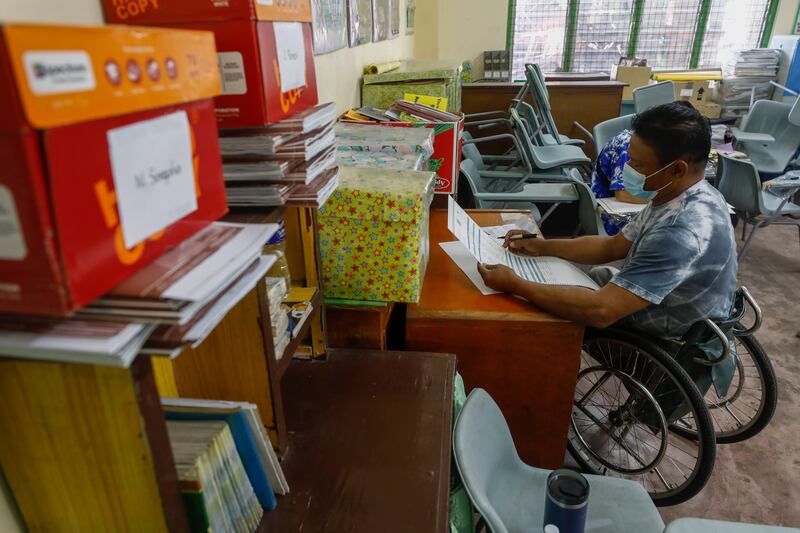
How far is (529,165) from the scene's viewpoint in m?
3.45

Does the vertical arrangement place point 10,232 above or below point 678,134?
above

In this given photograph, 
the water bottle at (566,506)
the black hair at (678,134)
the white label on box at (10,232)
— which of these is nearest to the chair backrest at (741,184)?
the black hair at (678,134)

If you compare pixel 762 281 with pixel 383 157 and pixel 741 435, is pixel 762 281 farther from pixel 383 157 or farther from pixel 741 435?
pixel 383 157

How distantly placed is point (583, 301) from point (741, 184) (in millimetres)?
2675

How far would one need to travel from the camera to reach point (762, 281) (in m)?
3.52

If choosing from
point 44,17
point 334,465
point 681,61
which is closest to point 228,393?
point 334,465

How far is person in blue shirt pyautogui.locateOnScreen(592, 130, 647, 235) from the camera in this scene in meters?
2.76

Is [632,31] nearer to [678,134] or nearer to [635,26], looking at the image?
[635,26]

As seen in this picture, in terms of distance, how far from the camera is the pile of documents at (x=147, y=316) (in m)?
0.46

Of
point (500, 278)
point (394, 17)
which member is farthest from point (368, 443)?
point (394, 17)

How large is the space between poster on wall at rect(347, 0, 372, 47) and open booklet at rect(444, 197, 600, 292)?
994 mm

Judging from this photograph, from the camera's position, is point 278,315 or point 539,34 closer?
point 278,315

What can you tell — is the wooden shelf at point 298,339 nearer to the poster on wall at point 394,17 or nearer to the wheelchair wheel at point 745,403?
the wheelchair wheel at point 745,403

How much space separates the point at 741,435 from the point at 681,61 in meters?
6.03
